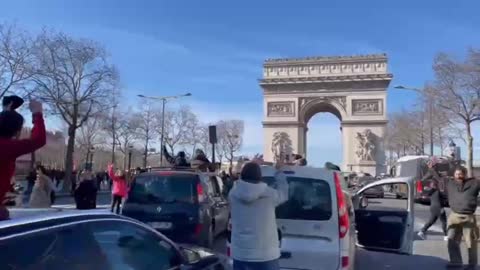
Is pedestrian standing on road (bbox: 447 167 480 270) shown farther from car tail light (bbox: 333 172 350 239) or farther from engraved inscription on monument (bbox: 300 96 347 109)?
engraved inscription on monument (bbox: 300 96 347 109)

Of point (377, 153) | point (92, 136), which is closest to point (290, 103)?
point (377, 153)

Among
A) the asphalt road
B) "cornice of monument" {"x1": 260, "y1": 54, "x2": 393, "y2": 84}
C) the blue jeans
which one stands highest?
"cornice of monument" {"x1": 260, "y1": 54, "x2": 393, "y2": 84}

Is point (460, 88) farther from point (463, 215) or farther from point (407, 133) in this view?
point (407, 133)

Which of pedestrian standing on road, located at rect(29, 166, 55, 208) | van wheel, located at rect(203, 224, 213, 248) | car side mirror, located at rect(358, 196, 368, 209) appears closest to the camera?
van wheel, located at rect(203, 224, 213, 248)

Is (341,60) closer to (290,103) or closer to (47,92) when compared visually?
(290,103)

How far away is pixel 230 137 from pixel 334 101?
27.2m

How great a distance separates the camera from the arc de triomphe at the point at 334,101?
65.5 meters

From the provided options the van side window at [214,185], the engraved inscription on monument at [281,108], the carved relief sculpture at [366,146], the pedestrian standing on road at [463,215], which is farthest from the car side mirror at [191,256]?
the engraved inscription on monument at [281,108]

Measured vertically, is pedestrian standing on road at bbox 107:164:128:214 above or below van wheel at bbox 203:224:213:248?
above

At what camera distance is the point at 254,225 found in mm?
4793

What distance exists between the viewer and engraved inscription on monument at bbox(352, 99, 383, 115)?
66062mm

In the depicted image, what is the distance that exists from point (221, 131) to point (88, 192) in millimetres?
78238

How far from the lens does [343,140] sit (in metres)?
67.8

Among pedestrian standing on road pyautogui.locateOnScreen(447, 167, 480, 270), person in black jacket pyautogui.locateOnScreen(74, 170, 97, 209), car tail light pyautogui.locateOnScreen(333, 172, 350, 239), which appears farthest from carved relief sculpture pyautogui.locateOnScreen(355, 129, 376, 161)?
car tail light pyautogui.locateOnScreen(333, 172, 350, 239)
